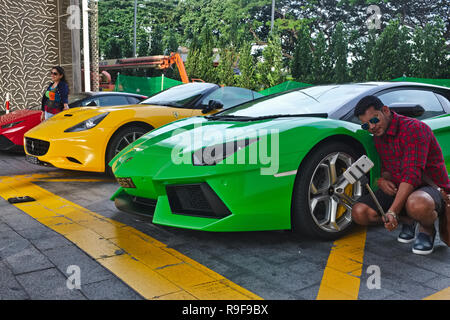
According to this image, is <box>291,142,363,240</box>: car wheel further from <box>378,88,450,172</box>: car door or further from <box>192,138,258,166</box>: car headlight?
<box>378,88,450,172</box>: car door

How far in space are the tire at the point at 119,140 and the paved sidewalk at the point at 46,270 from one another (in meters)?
1.98

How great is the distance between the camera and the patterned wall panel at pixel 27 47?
1272cm

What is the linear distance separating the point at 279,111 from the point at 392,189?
107 cm

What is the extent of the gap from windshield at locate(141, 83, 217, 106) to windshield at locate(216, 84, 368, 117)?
1873 mm

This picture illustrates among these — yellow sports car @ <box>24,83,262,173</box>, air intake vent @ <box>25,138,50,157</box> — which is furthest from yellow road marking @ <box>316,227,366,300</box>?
air intake vent @ <box>25,138,50,157</box>

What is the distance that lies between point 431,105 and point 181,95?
10.6 feet

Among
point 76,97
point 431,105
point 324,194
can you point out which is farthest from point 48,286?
point 76,97

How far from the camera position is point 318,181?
10.3 ft

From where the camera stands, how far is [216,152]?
9.41ft

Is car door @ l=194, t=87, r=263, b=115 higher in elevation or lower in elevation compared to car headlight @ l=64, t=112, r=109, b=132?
higher

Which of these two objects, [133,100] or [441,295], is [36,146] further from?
[441,295]

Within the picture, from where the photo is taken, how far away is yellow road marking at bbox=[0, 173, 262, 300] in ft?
7.52

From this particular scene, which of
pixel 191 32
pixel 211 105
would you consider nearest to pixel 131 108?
pixel 211 105
